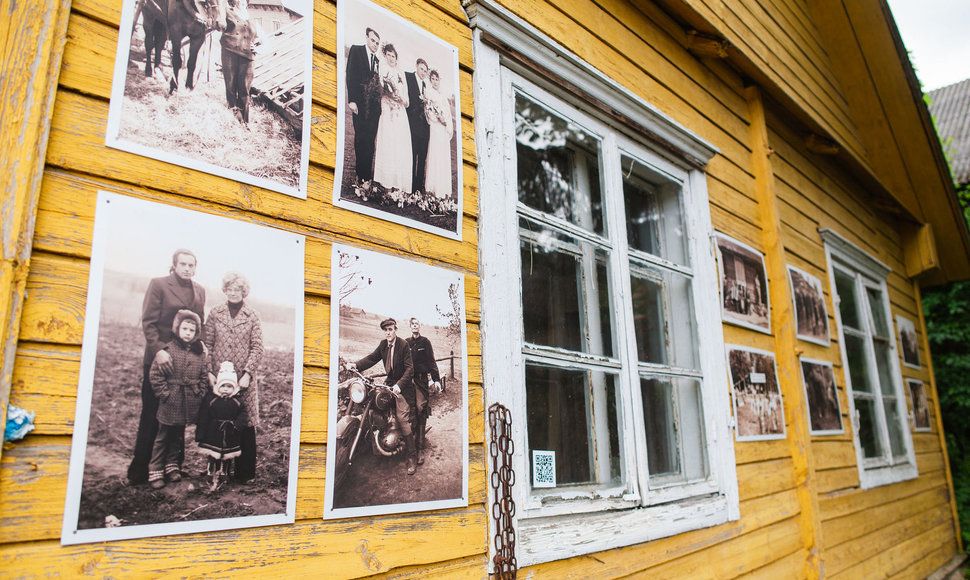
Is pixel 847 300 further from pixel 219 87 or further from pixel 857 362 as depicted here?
pixel 219 87

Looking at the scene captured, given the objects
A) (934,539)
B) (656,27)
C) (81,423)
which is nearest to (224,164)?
(81,423)

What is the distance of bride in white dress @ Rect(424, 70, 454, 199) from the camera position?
167 cm

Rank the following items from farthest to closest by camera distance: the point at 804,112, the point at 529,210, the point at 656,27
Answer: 1. the point at 804,112
2. the point at 656,27
3. the point at 529,210

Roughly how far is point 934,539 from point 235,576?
6261 millimetres

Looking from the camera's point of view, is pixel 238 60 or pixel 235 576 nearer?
pixel 235 576

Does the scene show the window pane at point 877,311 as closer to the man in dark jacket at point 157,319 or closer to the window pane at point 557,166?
the window pane at point 557,166

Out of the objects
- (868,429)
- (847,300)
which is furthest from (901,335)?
(868,429)

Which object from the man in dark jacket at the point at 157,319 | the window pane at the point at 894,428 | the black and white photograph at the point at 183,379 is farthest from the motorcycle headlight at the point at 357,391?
the window pane at the point at 894,428

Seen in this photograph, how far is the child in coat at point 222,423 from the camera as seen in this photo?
1.13 meters

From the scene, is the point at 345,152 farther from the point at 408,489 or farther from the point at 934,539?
the point at 934,539

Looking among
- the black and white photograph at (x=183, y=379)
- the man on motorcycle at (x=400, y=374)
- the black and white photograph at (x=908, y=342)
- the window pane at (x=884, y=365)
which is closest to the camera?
the black and white photograph at (x=183, y=379)

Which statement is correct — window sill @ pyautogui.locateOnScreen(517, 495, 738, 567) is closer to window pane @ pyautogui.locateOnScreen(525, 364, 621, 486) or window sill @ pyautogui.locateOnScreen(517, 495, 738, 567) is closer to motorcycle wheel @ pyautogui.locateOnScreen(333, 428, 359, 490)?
window pane @ pyautogui.locateOnScreen(525, 364, 621, 486)

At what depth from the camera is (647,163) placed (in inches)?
104

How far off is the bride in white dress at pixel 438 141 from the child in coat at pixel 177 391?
74 cm
